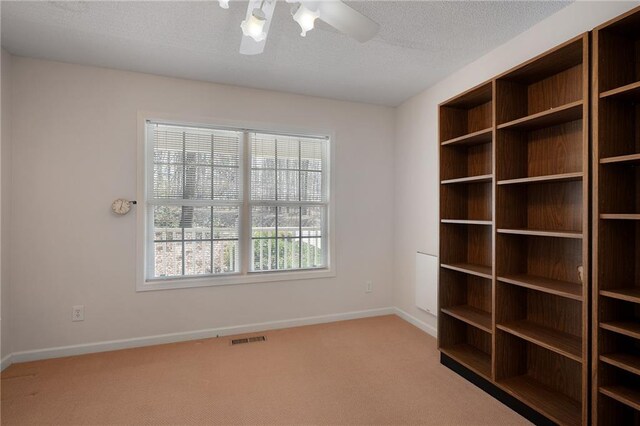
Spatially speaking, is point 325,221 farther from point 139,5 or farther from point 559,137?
point 139,5

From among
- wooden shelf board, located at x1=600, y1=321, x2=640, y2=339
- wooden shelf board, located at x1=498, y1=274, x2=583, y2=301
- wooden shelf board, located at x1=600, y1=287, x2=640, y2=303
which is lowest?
wooden shelf board, located at x1=600, y1=321, x2=640, y2=339

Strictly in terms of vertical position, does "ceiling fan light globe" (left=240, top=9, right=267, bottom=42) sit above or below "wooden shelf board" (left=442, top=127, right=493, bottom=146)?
above

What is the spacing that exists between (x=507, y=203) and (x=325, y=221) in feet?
6.30

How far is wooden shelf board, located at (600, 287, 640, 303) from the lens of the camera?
1337mm

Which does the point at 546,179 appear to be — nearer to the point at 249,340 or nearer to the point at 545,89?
the point at 545,89

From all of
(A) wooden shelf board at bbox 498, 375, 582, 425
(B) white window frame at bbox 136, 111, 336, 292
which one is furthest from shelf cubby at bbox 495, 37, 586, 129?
(B) white window frame at bbox 136, 111, 336, 292

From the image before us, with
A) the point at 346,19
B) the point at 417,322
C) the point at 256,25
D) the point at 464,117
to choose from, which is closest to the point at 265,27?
the point at 256,25

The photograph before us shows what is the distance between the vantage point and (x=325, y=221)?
3.55 metres

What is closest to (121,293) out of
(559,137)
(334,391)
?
(334,391)

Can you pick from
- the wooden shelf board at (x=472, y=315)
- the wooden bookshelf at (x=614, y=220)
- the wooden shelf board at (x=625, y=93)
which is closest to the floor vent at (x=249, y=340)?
the wooden shelf board at (x=472, y=315)

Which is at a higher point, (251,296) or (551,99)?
(551,99)

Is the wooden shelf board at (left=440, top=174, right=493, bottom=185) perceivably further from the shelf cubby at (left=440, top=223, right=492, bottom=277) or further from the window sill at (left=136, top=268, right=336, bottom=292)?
the window sill at (left=136, top=268, right=336, bottom=292)

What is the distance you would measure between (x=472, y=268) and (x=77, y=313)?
331cm

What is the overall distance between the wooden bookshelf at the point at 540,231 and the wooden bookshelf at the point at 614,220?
0.19 m
